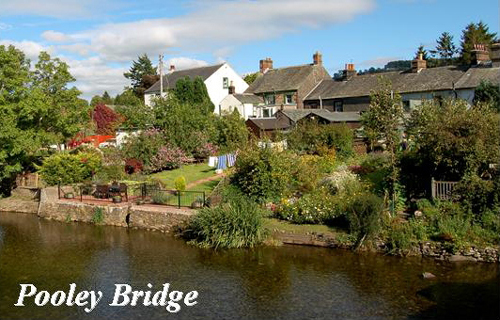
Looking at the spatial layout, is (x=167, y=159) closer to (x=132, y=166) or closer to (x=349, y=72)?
(x=132, y=166)

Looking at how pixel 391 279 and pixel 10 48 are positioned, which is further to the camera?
pixel 10 48

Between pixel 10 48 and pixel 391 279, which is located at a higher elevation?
pixel 10 48

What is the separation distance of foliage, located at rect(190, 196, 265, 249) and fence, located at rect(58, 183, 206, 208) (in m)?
3.35

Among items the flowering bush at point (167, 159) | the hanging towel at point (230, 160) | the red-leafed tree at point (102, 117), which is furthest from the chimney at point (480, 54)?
the red-leafed tree at point (102, 117)

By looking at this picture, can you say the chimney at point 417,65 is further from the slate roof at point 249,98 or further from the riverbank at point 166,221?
the riverbank at point 166,221

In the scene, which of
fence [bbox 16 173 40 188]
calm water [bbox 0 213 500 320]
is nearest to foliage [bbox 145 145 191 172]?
fence [bbox 16 173 40 188]

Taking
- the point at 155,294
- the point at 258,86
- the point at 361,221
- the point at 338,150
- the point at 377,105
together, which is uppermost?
the point at 258,86

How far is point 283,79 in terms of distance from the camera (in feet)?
200

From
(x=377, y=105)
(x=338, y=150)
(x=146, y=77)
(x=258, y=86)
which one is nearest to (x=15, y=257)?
(x=377, y=105)

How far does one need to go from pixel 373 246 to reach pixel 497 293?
5.53 meters

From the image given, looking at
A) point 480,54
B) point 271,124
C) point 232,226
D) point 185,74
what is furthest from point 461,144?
point 185,74

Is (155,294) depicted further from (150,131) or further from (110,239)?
(150,131)

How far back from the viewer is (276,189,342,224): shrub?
→ 73.8 ft

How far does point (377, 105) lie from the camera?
24578mm
